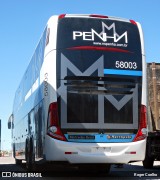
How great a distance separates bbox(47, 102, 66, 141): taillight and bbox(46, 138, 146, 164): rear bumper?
14 cm

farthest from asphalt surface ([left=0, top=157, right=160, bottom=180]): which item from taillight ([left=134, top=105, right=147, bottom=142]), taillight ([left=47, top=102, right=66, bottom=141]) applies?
taillight ([left=134, top=105, right=147, bottom=142])

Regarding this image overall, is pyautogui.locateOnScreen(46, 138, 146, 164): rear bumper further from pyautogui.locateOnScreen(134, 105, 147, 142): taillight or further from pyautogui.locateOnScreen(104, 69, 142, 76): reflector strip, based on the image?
pyautogui.locateOnScreen(104, 69, 142, 76): reflector strip

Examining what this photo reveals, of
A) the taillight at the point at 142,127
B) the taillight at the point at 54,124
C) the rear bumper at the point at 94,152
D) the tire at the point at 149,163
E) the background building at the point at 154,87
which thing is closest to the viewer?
the rear bumper at the point at 94,152

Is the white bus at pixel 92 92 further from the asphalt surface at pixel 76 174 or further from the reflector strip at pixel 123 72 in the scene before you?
the asphalt surface at pixel 76 174

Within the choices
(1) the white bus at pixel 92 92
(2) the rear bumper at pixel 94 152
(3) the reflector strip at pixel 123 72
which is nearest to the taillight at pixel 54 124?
(1) the white bus at pixel 92 92

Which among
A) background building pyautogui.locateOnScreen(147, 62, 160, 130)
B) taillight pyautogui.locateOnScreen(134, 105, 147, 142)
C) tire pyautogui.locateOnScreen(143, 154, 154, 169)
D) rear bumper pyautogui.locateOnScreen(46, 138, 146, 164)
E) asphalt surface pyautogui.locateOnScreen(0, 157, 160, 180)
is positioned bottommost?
tire pyautogui.locateOnScreen(143, 154, 154, 169)

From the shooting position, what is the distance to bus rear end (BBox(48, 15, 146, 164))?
1054cm

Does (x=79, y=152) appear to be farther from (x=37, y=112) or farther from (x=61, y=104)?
(x=37, y=112)

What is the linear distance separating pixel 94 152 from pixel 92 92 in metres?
1.51

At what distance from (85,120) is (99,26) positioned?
2.53m

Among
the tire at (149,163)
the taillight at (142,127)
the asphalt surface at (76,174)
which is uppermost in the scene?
the taillight at (142,127)

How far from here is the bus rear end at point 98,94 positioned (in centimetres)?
1054

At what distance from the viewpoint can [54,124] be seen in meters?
10.5

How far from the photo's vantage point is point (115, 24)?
37.6 ft
